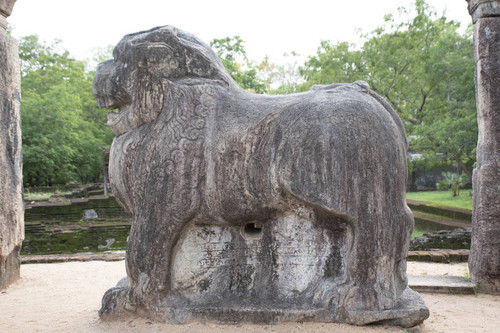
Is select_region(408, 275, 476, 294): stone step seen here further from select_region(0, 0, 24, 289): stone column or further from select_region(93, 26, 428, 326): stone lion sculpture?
select_region(0, 0, 24, 289): stone column

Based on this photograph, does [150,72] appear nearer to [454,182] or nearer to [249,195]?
[249,195]

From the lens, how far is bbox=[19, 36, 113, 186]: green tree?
19.0 meters

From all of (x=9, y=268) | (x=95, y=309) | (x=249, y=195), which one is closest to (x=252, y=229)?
(x=249, y=195)

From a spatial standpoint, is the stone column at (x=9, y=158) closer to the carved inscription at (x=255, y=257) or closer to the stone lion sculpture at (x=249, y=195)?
the stone lion sculpture at (x=249, y=195)

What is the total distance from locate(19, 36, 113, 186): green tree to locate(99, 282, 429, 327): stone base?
667 inches

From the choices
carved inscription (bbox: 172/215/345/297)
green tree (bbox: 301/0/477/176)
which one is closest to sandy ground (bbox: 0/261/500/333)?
carved inscription (bbox: 172/215/345/297)

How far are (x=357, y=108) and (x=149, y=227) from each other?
5.08ft

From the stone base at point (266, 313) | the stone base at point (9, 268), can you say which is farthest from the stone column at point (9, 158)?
the stone base at point (266, 313)

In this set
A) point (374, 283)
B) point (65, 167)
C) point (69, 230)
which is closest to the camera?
point (374, 283)

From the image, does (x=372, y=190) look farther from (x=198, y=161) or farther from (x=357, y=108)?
(x=198, y=161)

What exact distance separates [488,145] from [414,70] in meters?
9.56

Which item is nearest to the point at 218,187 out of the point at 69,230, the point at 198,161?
the point at 198,161

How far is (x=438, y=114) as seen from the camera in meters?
13.7

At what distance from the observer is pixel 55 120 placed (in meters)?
19.4
